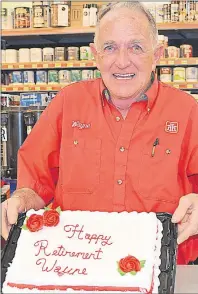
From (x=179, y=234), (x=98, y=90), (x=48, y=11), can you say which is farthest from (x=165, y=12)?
(x=179, y=234)

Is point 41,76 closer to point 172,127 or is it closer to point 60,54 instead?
point 60,54

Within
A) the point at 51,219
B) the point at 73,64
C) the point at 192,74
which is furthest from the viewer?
the point at 73,64

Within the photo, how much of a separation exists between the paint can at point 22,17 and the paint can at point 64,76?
2.59 ft

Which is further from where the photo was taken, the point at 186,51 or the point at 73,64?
the point at 73,64

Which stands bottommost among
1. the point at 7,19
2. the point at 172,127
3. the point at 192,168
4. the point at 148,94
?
the point at 192,168

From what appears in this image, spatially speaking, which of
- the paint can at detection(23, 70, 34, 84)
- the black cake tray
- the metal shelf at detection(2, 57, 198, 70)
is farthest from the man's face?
the paint can at detection(23, 70, 34, 84)

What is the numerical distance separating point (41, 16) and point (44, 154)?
5.12m

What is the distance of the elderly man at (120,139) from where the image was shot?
1625mm

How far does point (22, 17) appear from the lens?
6.71m

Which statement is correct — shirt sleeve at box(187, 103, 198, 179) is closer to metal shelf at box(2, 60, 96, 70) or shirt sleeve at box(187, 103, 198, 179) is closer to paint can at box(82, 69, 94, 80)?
metal shelf at box(2, 60, 96, 70)

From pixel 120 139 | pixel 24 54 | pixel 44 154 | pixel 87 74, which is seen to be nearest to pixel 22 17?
pixel 24 54

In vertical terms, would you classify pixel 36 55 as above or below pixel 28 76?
above

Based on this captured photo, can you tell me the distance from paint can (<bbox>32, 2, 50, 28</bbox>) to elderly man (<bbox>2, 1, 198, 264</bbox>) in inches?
196

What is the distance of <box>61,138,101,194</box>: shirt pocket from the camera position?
170cm
